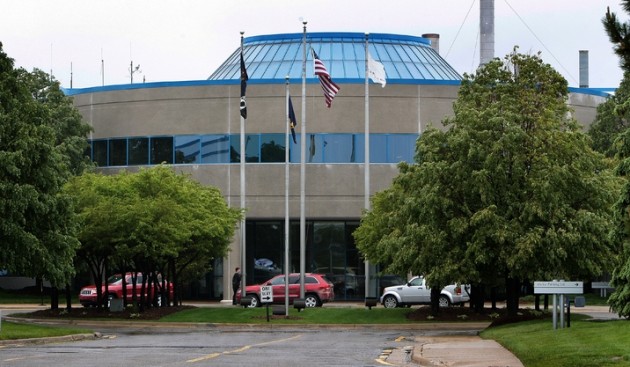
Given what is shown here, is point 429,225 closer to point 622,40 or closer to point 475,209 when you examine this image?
point 475,209

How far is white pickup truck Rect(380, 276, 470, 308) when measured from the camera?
2026 inches

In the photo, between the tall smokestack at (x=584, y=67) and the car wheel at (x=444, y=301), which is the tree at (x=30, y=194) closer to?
the car wheel at (x=444, y=301)

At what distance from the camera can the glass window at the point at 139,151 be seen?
6181cm

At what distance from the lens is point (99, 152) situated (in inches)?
2498

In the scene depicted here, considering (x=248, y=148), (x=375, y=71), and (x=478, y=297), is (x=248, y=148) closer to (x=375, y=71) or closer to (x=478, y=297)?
(x=375, y=71)

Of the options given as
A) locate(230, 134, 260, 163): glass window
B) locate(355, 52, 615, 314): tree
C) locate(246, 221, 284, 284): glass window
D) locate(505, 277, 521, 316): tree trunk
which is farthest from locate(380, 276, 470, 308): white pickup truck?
locate(505, 277, 521, 316): tree trunk

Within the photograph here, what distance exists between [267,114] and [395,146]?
21.1ft

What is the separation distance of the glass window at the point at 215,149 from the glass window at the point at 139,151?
3.08 m

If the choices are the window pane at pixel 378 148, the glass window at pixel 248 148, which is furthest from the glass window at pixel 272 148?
the window pane at pixel 378 148

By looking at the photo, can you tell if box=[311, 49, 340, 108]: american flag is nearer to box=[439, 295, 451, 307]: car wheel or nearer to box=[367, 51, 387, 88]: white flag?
Answer: box=[367, 51, 387, 88]: white flag

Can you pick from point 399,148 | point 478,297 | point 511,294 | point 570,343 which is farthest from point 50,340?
point 399,148

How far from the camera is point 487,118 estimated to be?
38.5m

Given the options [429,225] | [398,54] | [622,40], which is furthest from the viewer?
[398,54]

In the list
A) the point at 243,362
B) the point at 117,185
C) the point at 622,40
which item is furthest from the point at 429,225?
the point at 622,40
